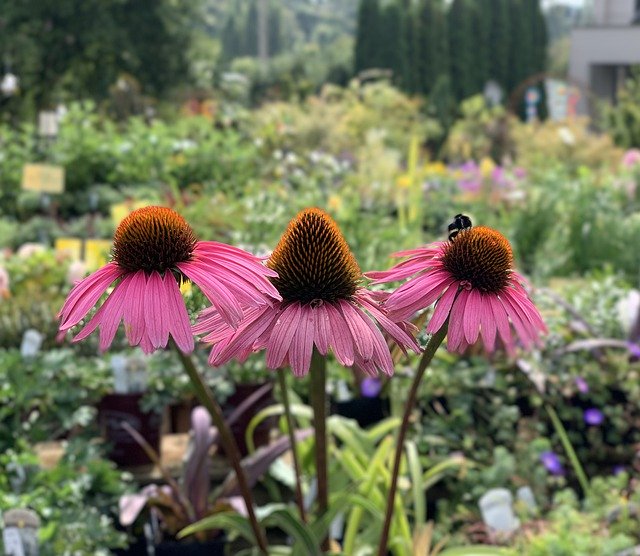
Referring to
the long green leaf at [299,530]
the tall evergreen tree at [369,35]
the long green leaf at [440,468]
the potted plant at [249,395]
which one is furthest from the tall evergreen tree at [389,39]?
the long green leaf at [299,530]

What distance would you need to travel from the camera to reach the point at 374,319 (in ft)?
3.36

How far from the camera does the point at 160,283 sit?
930 millimetres

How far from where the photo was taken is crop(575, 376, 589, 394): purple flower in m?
2.65

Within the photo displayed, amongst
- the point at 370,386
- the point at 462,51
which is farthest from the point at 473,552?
the point at 462,51

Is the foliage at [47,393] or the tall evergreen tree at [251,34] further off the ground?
the tall evergreen tree at [251,34]

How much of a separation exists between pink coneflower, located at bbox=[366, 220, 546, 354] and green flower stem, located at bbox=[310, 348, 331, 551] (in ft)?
0.42

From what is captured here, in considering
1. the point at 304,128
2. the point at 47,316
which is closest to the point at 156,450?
the point at 47,316

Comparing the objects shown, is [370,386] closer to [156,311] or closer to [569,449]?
[569,449]

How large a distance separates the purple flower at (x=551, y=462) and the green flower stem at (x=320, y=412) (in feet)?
4.16

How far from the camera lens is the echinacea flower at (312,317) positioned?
0.93m

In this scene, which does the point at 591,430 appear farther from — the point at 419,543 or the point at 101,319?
the point at 101,319

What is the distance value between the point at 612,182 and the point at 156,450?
3.65 metres

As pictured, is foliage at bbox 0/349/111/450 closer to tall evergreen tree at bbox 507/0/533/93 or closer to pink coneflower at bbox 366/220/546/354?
pink coneflower at bbox 366/220/546/354

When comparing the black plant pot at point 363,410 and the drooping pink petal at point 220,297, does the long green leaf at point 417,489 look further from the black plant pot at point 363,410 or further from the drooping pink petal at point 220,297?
the drooping pink petal at point 220,297
